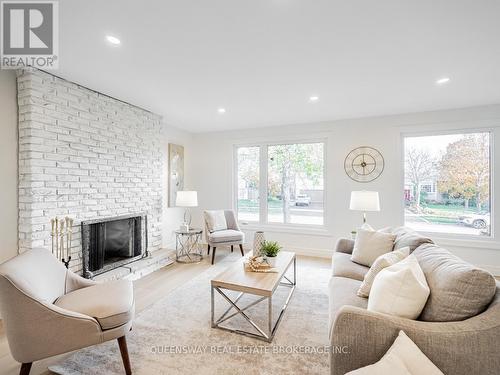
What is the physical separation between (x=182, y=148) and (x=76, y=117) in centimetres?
219

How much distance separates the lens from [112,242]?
325 cm

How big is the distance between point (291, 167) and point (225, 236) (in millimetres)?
1875

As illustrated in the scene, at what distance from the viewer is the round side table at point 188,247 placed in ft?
13.3

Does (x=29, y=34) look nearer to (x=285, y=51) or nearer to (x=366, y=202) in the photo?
(x=285, y=51)

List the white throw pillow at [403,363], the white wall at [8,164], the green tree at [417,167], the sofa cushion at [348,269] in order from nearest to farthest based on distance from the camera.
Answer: the white throw pillow at [403,363]
the sofa cushion at [348,269]
the white wall at [8,164]
the green tree at [417,167]

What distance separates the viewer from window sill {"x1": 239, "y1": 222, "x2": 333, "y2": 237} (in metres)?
4.32

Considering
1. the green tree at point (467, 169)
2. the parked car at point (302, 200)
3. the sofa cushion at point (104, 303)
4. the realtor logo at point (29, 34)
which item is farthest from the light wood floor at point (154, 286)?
the realtor logo at point (29, 34)

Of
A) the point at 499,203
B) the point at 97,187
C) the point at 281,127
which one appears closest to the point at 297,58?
the point at 281,127

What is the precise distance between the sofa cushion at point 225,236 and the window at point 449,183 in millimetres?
2854

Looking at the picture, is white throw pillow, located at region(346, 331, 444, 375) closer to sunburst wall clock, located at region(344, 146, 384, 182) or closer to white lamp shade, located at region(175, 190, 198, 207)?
sunburst wall clock, located at region(344, 146, 384, 182)

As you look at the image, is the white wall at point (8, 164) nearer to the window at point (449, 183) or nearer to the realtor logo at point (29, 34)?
the realtor logo at point (29, 34)

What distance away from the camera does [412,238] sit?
6.98ft

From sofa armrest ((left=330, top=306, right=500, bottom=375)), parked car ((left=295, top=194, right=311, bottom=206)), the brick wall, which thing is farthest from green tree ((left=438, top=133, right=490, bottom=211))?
the brick wall

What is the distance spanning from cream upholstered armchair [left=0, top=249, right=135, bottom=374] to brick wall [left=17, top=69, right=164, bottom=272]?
100cm
